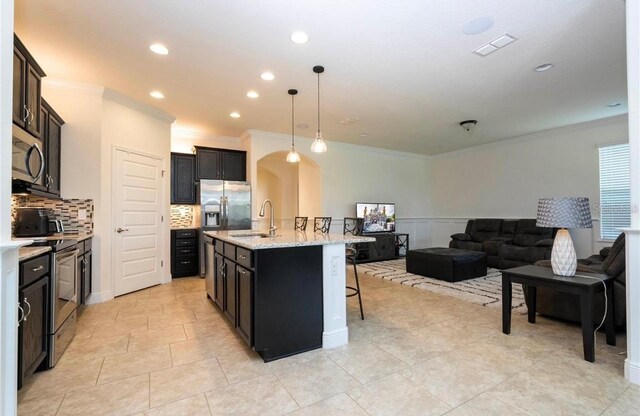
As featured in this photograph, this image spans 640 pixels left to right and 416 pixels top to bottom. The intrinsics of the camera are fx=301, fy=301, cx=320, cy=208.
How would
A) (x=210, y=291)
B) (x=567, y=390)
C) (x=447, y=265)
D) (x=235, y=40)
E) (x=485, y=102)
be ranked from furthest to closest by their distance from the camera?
(x=447, y=265) → (x=485, y=102) → (x=210, y=291) → (x=235, y=40) → (x=567, y=390)

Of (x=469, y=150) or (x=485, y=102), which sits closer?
(x=485, y=102)

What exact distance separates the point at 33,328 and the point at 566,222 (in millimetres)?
4100

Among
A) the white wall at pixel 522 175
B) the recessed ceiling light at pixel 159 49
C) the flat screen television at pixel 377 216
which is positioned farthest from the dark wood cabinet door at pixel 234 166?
the white wall at pixel 522 175

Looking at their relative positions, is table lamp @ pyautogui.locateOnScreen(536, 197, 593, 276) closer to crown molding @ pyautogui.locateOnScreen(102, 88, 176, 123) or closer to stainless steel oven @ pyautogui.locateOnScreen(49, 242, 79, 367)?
stainless steel oven @ pyautogui.locateOnScreen(49, 242, 79, 367)

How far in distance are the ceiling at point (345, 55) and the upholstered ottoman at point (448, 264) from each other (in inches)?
92.3

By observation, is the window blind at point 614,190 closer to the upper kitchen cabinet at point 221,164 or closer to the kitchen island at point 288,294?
the kitchen island at point 288,294

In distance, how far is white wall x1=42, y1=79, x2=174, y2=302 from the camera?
377 cm

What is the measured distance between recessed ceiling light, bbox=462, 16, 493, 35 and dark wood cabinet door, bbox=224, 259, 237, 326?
298 centimetres

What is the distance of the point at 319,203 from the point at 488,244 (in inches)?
142

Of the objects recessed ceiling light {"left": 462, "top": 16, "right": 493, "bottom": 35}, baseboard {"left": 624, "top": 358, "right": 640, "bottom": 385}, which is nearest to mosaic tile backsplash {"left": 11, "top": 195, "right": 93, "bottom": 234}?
recessed ceiling light {"left": 462, "top": 16, "right": 493, "bottom": 35}

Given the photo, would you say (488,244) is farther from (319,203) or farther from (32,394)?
(32,394)

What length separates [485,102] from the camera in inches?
177

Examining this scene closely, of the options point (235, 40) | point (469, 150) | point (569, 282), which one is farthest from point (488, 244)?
point (235, 40)

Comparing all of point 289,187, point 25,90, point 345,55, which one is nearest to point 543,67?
point 345,55
